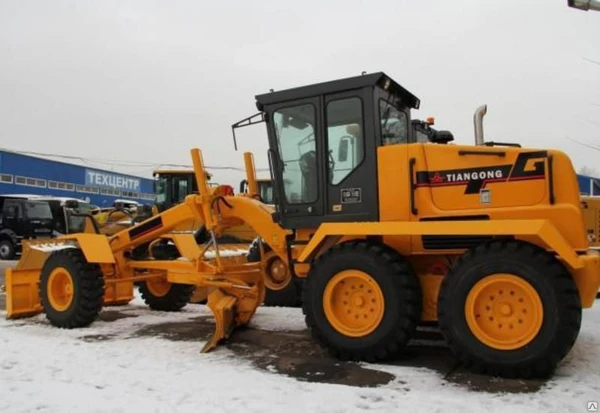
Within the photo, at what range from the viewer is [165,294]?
889cm

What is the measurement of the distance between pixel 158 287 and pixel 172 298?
30 cm

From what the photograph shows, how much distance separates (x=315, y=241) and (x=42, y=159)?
35139mm

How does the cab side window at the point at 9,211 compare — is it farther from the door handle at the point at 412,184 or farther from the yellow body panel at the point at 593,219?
the door handle at the point at 412,184

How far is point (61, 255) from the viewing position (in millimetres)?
7730

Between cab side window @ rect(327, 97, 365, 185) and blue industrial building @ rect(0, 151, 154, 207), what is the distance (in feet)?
103

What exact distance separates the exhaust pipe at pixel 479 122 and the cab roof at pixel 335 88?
93 cm

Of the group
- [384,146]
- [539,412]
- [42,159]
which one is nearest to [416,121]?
[384,146]

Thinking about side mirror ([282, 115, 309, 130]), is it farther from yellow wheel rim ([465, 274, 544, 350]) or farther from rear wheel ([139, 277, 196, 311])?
rear wheel ([139, 277, 196, 311])

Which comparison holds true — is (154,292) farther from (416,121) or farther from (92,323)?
(416,121)

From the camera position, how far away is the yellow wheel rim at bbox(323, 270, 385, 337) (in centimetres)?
542

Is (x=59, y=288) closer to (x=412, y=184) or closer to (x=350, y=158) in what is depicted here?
(x=350, y=158)

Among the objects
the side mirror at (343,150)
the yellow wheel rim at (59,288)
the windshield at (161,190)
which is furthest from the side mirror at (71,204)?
the side mirror at (343,150)

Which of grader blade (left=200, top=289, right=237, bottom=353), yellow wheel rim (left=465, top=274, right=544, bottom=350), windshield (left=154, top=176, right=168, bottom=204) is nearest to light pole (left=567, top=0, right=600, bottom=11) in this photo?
yellow wheel rim (left=465, top=274, right=544, bottom=350)

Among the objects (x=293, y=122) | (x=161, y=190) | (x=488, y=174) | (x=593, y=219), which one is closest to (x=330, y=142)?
(x=293, y=122)
